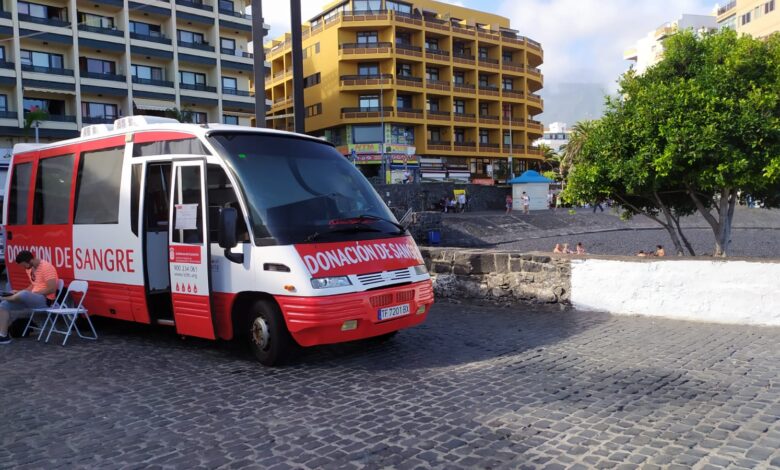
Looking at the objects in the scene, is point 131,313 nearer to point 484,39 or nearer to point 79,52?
point 79,52

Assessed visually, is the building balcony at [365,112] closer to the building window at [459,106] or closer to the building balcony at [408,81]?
the building balcony at [408,81]

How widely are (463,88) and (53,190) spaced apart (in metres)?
57.4

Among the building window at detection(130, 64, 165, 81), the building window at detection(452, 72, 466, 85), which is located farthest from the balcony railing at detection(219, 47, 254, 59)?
the building window at detection(452, 72, 466, 85)

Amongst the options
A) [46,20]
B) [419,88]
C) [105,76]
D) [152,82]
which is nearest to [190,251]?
[105,76]

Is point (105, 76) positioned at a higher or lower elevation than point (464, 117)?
higher

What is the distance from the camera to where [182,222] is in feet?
22.3

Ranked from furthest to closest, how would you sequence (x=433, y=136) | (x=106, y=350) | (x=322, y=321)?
(x=433, y=136) → (x=106, y=350) → (x=322, y=321)

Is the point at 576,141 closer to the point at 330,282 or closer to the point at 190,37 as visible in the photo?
the point at 190,37

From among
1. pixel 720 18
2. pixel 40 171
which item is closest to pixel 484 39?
pixel 720 18

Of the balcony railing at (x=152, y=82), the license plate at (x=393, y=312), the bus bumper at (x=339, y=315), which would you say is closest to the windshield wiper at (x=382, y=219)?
the bus bumper at (x=339, y=315)

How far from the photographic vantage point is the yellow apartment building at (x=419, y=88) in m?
58.8

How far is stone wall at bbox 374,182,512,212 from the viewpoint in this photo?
43312mm

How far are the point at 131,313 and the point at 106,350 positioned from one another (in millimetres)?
519

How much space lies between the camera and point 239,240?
20.9 feet
